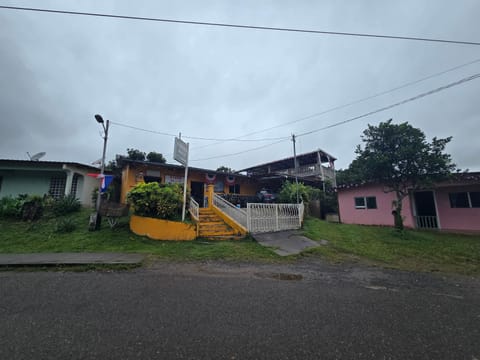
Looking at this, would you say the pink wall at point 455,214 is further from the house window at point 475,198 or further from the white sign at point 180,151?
the white sign at point 180,151

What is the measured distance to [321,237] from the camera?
7.75 meters

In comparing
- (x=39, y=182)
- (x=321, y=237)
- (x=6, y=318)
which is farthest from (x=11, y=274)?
(x=39, y=182)

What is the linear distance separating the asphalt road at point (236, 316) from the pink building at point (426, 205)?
8185mm

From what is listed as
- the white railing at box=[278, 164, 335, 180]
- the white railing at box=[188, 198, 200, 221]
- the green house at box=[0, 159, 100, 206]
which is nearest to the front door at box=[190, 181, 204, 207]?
the white railing at box=[188, 198, 200, 221]

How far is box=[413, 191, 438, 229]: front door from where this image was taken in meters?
9.91

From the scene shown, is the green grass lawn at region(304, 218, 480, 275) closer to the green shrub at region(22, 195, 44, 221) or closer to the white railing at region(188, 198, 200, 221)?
the white railing at region(188, 198, 200, 221)

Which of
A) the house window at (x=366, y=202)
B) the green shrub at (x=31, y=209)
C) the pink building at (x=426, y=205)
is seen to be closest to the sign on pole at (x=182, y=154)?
the green shrub at (x=31, y=209)

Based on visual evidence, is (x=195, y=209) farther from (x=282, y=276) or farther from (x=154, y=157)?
(x=154, y=157)

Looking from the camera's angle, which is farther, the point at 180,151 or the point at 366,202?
the point at 366,202

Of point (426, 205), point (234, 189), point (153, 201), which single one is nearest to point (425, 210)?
point (426, 205)

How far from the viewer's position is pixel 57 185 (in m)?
12.0

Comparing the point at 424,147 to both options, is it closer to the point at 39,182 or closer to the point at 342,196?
the point at 342,196

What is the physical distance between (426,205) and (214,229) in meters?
11.9

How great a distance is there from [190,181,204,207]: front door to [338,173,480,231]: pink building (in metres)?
9.87
